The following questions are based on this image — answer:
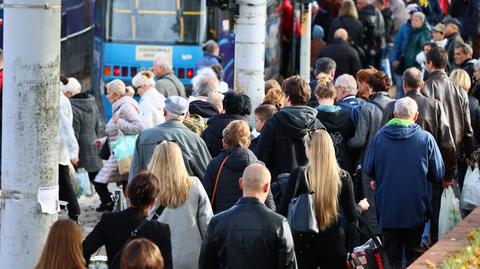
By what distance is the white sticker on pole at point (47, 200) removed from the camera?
8.01 meters

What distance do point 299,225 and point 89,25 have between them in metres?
21.1

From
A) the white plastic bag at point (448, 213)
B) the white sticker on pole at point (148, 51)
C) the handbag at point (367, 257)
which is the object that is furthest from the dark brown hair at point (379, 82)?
the white sticker on pole at point (148, 51)

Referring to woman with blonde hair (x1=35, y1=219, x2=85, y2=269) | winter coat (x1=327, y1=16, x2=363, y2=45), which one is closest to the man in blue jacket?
woman with blonde hair (x1=35, y1=219, x2=85, y2=269)

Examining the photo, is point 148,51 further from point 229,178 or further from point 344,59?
point 229,178

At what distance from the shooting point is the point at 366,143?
12.7 metres

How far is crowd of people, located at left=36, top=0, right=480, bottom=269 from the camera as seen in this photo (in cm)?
830

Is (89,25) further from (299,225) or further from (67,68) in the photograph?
(299,225)

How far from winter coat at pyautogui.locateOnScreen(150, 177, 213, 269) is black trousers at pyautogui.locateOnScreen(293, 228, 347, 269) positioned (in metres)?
0.92

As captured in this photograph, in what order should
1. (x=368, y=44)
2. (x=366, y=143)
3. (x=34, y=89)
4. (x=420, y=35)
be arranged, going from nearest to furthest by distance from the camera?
(x=34, y=89) → (x=366, y=143) → (x=420, y=35) → (x=368, y=44)

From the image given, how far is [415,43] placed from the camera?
22.2 metres

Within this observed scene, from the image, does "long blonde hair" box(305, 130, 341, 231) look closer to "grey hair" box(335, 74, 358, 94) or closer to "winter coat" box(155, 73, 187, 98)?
"grey hair" box(335, 74, 358, 94)

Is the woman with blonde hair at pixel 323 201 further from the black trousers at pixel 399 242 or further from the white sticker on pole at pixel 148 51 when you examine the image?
the white sticker on pole at pixel 148 51

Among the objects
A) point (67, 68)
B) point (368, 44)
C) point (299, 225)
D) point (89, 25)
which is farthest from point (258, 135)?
point (89, 25)

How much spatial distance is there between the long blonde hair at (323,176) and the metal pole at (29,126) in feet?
7.71
